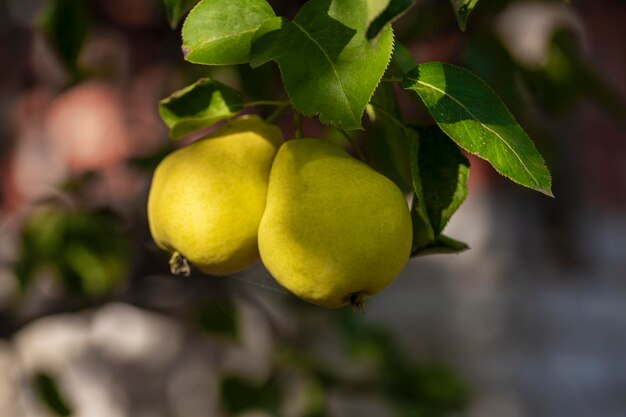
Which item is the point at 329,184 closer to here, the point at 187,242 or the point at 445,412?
the point at 187,242

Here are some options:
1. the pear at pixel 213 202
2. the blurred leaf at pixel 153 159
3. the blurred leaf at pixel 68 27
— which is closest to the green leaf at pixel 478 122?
the pear at pixel 213 202

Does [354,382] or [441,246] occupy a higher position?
[441,246]

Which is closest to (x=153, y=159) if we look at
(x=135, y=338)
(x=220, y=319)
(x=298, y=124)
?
(x=298, y=124)

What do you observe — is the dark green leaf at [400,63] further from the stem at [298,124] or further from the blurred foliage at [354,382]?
the blurred foliage at [354,382]

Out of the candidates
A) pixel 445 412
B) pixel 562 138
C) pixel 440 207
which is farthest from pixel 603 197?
pixel 440 207

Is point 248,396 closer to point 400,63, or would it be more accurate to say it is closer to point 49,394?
point 49,394

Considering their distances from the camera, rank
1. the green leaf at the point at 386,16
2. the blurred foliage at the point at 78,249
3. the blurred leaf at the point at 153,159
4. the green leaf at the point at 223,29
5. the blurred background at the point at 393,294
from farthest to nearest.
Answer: the blurred background at the point at 393,294 < the blurred foliage at the point at 78,249 < the blurred leaf at the point at 153,159 < the green leaf at the point at 223,29 < the green leaf at the point at 386,16
